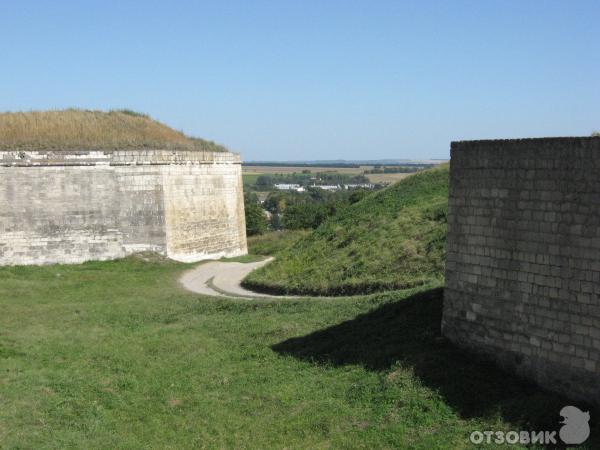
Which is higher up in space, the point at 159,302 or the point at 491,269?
the point at 491,269

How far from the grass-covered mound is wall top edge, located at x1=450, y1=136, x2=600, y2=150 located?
520 cm

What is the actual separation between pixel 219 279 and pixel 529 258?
39.7ft

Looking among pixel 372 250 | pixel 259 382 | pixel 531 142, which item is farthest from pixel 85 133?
pixel 531 142

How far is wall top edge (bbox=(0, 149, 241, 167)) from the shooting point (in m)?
18.9

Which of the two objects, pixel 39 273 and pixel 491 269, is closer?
pixel 491 269

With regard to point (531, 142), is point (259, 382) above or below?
below

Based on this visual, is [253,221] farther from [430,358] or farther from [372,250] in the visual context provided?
[430,358]

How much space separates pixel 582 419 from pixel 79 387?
6.34 meters

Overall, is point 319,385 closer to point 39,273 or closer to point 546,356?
point 546,356

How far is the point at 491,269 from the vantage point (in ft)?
26.2

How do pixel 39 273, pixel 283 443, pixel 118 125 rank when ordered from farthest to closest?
pixel 118 125 < pixel 39 273 < pixel 283 443

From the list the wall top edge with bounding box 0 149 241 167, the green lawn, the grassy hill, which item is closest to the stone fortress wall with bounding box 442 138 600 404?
the green lawn

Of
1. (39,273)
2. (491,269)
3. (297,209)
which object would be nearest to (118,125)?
(39,273)

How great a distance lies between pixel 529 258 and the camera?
7434 mm
